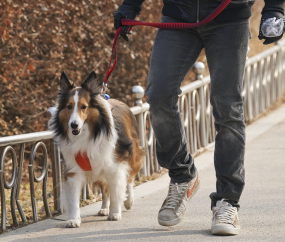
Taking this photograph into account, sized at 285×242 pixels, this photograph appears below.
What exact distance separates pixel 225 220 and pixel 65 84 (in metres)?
1.63

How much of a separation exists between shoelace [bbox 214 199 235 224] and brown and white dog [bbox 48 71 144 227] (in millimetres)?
1042

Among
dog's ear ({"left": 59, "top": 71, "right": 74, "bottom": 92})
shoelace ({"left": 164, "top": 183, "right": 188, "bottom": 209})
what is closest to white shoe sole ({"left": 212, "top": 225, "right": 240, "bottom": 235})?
shoelace ({"left": 164, "top": 183, "right": 188, "bottom": 209})

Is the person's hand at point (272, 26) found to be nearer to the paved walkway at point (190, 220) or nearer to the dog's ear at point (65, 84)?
the paved walkway at point (190, 220)

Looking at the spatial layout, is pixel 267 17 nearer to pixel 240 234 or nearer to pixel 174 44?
pixel 174 44

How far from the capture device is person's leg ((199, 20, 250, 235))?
12.0 ft

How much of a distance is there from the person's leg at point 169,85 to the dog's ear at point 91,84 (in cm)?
81

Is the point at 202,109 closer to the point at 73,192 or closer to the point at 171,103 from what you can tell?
the point at 73,192

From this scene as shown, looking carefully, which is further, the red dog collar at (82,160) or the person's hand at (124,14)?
the red dog collar at (82,160)

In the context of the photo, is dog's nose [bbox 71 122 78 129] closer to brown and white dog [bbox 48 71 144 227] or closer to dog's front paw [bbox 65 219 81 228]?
brown and white dog [bbox 48 71 144 227]

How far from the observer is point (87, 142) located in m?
4.46

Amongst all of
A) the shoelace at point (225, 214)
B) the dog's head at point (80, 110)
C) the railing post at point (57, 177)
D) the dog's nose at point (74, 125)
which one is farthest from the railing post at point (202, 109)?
the shoelace at point (225, 214)

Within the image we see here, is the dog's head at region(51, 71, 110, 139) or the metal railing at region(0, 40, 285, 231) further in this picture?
the metal railing at region(0, 40, 285, 231)

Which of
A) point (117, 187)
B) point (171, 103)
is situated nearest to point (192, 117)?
point (117, 187)

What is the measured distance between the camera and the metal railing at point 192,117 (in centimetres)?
453
